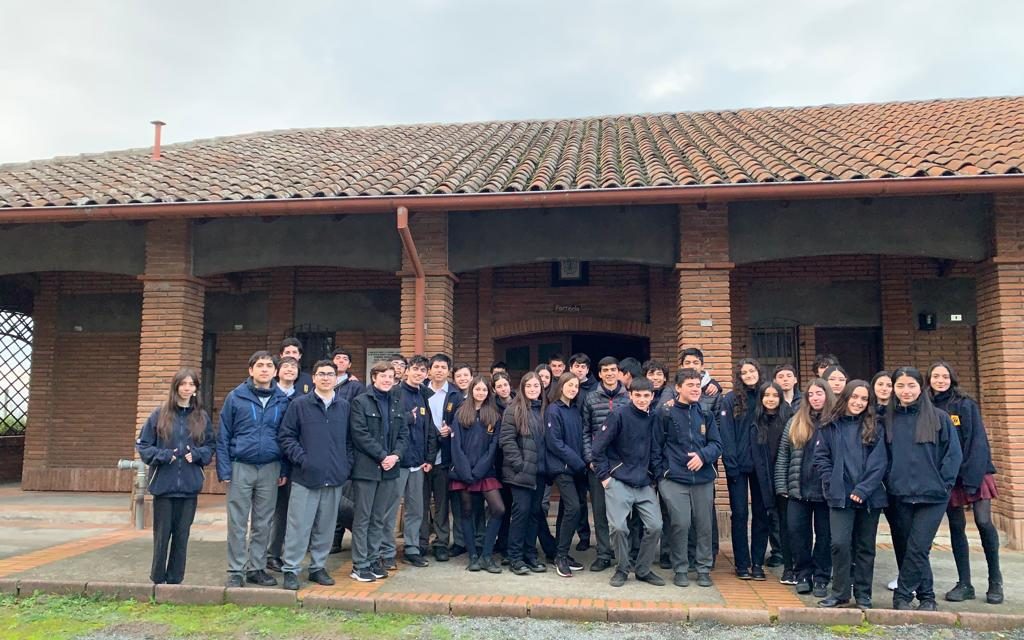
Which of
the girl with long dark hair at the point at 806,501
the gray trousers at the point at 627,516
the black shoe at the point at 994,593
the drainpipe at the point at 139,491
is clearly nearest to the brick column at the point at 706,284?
the girl with long dark hair at the point at 806,501

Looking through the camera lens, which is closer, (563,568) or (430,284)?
(563,568)

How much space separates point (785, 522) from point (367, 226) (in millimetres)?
5563

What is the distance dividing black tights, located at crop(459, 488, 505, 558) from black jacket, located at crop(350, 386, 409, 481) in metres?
0.70

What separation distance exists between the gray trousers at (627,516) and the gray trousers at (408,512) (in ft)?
5.29

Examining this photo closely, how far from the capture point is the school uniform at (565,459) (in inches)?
234

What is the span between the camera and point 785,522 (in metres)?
5.76

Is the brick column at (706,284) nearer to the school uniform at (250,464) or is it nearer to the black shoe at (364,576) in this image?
the black shoe at (364,576)

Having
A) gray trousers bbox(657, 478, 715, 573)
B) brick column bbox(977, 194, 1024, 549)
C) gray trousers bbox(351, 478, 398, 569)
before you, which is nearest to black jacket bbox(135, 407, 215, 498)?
gray trousers bbox(351, 478, 398, 569)

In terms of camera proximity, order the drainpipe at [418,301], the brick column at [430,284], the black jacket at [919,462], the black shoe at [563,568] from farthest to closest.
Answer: the brick column at [430,284]
the drainpipe at [418,301]
the black shoe at [563,568]
the black jacket at [919,462]

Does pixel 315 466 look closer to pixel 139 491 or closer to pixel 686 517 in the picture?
pixel 686 517

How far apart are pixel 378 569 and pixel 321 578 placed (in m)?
0.48

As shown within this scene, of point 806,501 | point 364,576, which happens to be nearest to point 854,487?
point 806,501

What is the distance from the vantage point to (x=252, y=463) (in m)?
5.39

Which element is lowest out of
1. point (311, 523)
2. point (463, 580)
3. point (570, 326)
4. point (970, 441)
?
point (463, 580)
